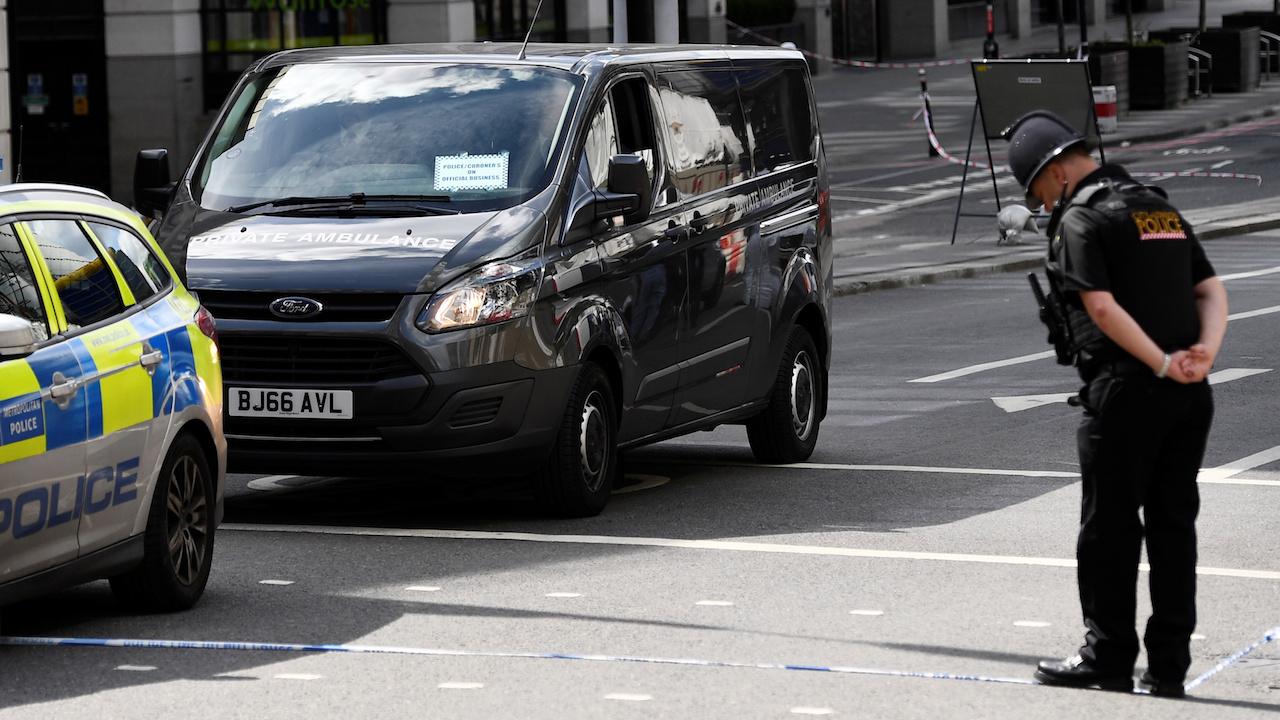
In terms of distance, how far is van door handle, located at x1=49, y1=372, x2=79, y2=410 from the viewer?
7.33 meters

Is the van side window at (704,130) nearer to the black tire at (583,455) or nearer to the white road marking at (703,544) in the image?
the black tire at (583,455)

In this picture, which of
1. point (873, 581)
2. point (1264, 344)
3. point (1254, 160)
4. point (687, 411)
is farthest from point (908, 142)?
point (873, 581)

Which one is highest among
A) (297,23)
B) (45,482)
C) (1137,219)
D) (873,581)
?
(297,23)

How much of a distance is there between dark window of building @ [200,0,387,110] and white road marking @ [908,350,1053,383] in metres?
16.4

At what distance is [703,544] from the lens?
9.65 m

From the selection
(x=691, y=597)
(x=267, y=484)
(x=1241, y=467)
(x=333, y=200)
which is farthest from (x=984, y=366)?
(x=691, y=597)

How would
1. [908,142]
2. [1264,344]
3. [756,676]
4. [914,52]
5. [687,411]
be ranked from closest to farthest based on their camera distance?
1. [756,676]
2. [687,411]
3. [1264,344]
4. [908,142]
5. [914,52]

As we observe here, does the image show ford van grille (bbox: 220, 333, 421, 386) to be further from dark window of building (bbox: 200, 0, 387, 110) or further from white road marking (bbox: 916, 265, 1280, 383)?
dark window of building (bbox: 200, 0, 387, 110)

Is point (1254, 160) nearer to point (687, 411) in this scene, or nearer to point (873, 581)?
point (687, 411)

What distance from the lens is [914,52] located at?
5759 cm

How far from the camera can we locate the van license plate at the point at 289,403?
977 cm

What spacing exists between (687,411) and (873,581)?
2738 mm

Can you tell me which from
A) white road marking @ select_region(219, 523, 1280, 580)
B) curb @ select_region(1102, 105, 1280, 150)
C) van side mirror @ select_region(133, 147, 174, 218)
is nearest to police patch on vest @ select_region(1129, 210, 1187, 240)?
white road marking @ select_region(219, 523, 1280, 580)

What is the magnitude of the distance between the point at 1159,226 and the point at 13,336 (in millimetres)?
3271
